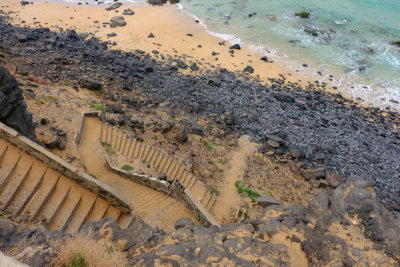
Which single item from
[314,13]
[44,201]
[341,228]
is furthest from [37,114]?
[314,13]

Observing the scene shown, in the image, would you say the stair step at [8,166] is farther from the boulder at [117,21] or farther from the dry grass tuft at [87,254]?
the boulder at [117,21]

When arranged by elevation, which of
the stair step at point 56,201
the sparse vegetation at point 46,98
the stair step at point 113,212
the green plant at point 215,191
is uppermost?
the sparse vegetation at point 46,98

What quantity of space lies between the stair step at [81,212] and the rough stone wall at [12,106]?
3.66m

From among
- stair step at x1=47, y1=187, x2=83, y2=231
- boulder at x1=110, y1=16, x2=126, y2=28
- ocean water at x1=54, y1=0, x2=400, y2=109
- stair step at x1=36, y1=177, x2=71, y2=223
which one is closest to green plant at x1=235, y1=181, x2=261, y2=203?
stair step at x1=47, y1=187, x2=83, y2=231

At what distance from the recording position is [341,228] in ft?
30.3

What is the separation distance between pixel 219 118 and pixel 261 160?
4064 mm

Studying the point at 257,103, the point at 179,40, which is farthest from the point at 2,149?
the point at 179,40

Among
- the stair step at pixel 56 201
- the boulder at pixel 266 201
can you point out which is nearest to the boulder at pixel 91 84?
the stair step at pixel 56 201

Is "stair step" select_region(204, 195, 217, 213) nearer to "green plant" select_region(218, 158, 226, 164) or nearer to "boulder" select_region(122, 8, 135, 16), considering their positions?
"green plant" select_region(218, 158, 226, 164)

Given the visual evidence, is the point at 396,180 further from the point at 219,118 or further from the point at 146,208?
the point at 146,208

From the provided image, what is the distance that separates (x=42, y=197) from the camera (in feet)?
29.9

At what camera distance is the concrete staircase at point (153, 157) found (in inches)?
556

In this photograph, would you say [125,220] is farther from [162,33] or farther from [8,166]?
[162,33]

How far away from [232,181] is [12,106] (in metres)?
10.3
